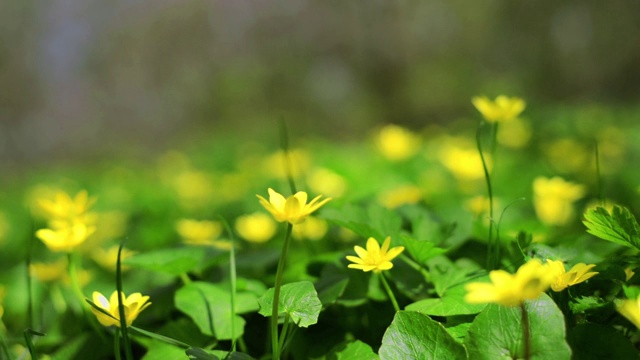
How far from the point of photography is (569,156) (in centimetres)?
241

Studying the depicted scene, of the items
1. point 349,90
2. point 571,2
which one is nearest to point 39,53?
point 349,90

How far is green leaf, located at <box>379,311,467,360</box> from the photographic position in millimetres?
745

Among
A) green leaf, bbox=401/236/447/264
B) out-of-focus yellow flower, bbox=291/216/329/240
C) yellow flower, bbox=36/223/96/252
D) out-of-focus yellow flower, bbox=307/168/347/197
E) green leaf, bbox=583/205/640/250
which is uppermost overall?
green leaf, bbox=583/205/640/250

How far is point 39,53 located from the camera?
905 cm

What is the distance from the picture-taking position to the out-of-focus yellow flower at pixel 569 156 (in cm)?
224

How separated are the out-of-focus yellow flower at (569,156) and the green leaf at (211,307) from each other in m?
1.60

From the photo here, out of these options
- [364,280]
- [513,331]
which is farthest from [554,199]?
[513,331]

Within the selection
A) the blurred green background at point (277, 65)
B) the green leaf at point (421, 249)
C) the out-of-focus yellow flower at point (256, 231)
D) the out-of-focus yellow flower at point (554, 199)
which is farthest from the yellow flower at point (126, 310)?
the blurred green background at point (277, 65)

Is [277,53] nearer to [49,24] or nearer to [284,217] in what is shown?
[49,24]

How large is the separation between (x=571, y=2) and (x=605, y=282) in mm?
5084

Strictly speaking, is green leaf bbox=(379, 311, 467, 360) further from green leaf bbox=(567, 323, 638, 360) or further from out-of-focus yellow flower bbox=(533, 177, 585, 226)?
out-of-focus yellow flower bbox=(533, 177, 585, 226)

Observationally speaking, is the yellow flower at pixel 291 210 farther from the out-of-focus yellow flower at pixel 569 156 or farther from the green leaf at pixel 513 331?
the out-of-focus yellow flower at pixel 569 156

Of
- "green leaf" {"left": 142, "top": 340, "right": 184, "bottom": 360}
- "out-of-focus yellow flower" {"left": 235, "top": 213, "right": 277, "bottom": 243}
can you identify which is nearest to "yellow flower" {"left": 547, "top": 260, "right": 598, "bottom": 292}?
"green leaf" {"left": 142, "top": 340, "right": 184, "bottom": 360}

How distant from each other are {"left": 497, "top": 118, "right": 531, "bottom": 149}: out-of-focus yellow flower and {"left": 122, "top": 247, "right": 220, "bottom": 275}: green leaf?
216cm
